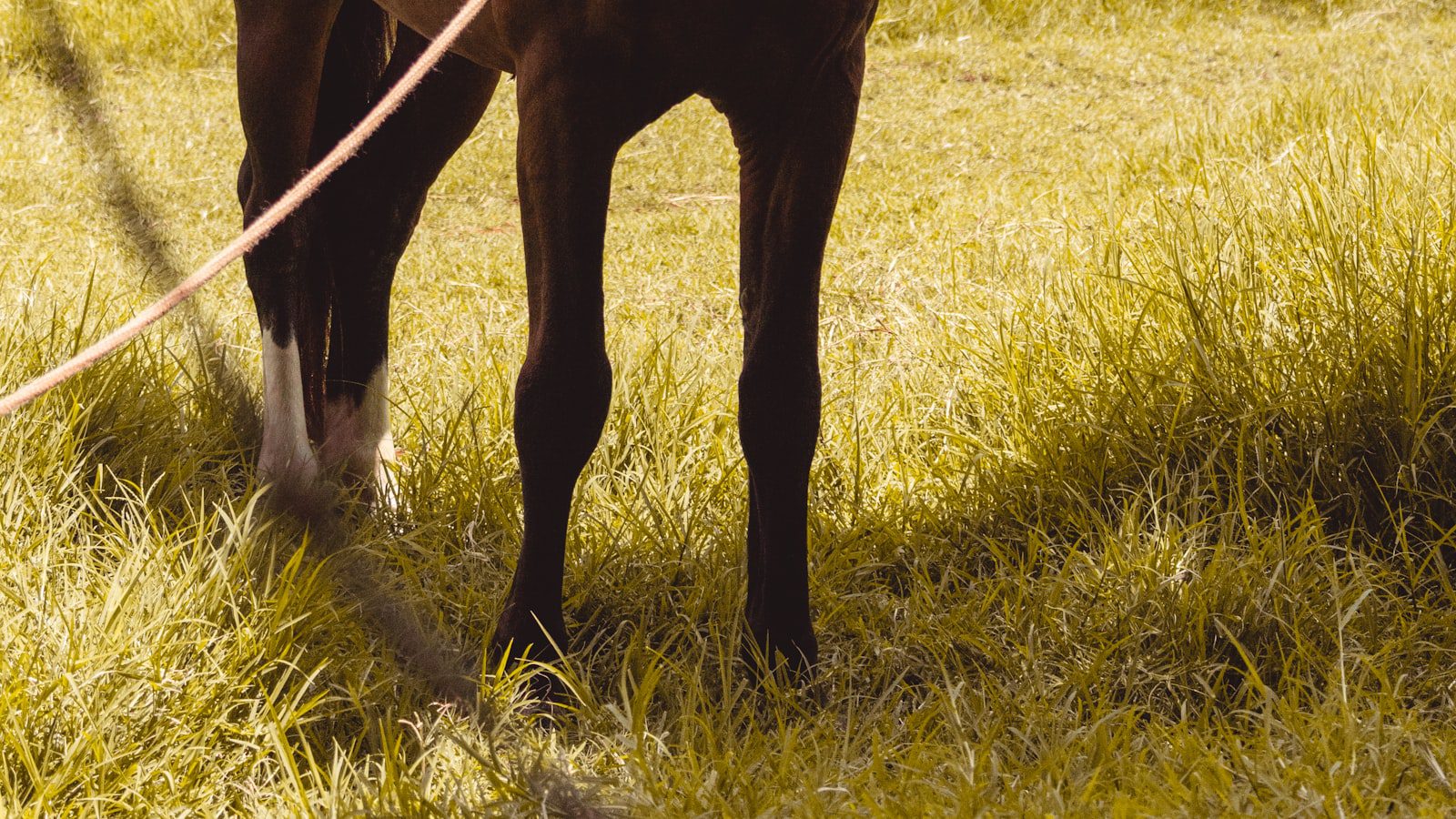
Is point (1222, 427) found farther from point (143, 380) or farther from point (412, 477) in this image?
point (143, 380)

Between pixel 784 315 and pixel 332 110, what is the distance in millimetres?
1453

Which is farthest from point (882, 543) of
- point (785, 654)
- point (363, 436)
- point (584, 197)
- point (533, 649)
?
point (363, 436)

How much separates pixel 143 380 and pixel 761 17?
185 cm

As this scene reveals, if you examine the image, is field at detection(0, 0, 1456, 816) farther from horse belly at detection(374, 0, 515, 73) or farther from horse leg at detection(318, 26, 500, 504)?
horse belly at detection(374, 0, 515, 73)

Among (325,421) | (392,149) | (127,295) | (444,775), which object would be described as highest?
(392,149)

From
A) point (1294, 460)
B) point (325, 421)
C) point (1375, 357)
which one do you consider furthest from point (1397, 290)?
point (325, 421)

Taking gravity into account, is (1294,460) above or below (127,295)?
below

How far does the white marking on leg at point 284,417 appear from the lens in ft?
9.80

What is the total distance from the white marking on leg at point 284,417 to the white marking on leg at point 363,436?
148 mm

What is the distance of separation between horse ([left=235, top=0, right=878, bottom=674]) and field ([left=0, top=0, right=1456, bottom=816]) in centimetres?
22

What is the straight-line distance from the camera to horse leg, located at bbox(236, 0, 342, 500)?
9.12 feet

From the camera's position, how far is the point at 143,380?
3.07 meters

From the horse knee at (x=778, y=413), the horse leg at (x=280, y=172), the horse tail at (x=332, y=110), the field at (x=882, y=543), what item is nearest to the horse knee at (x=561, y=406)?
the horse knee at (x=778, y=413)

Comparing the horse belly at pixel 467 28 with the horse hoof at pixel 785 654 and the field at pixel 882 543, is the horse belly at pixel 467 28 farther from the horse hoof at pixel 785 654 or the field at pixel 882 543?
the horse hoof at pixel 785 654
